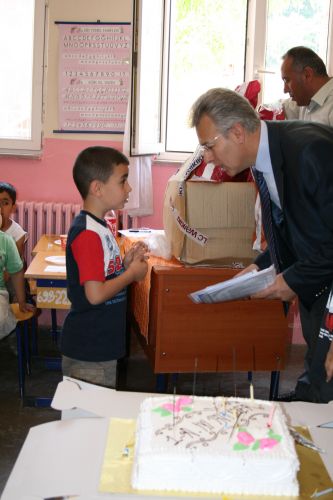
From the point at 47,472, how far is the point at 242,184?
68.7 inches

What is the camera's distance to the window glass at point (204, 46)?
4.36 meters

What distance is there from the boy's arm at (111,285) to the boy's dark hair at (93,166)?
31cm

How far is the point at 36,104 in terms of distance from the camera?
4.39 m

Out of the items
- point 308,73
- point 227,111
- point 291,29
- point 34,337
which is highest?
point 291,29

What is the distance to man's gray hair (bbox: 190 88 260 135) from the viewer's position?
1.78 m

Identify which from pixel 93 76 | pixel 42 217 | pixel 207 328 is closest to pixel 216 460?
pixel 207 328

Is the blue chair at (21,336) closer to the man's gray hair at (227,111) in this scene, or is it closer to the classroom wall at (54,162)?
the classroom wall at (54,162)

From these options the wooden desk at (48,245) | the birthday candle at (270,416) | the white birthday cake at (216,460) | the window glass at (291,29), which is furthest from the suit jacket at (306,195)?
the window glass at (291,29)

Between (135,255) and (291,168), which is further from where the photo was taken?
(135,255)

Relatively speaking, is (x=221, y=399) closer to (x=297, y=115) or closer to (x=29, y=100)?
(x=297, y=115)

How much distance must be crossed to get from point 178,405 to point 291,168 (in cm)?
73

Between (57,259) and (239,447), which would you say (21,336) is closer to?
(57,259)

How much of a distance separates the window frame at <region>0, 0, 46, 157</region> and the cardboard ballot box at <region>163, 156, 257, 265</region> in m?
1.97

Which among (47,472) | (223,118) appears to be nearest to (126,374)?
(223,118)
